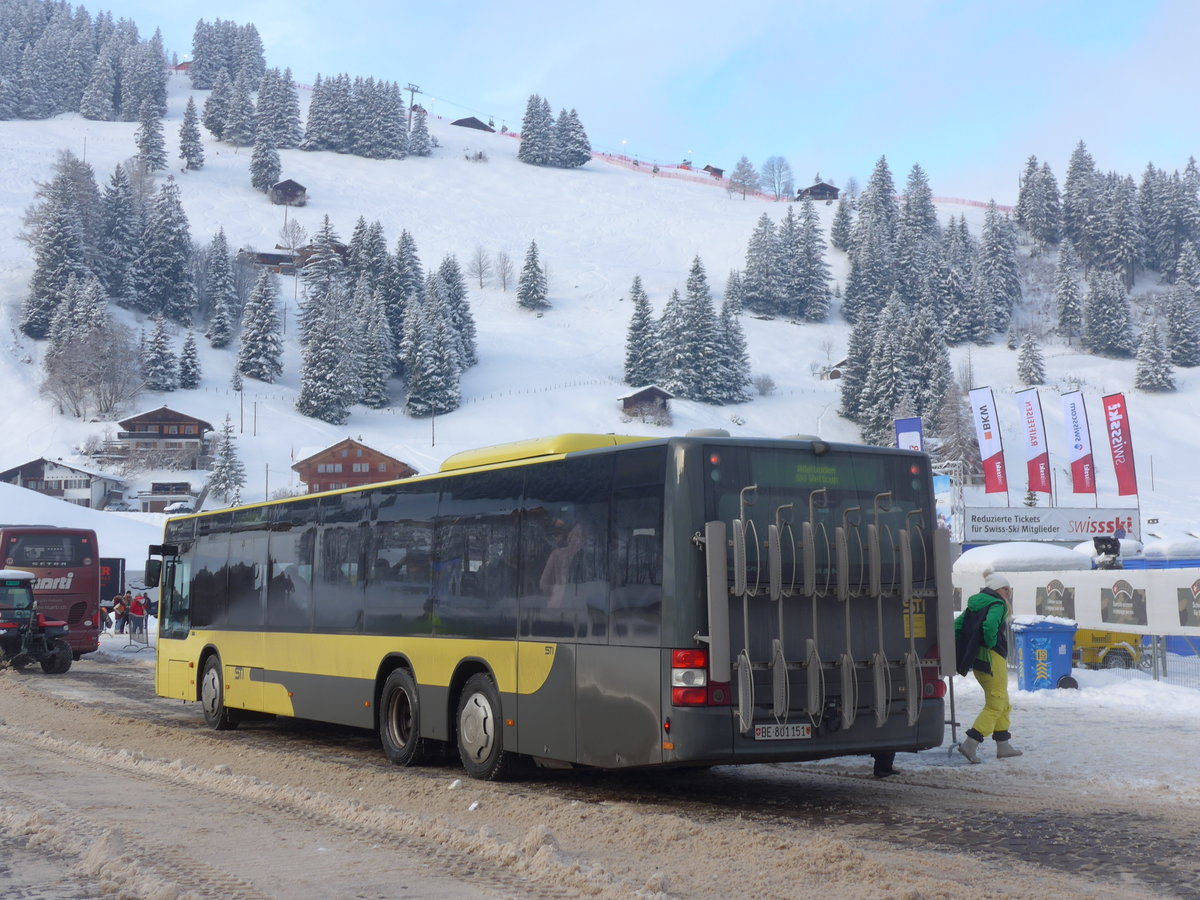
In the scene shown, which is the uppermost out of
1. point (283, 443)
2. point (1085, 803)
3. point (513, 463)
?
point (283, 443)

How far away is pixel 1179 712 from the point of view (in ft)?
49.6

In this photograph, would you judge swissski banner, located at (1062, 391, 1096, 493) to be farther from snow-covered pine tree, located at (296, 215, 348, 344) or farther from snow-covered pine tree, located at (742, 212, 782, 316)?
snow-covered pine tree, located at (742, 212, 782, 316)

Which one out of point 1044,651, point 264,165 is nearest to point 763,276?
point 264,165

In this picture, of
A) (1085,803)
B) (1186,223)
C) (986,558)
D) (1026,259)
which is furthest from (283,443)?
(1186,223)

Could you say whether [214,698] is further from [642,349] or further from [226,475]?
[642,349]

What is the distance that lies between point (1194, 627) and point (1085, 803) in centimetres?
945

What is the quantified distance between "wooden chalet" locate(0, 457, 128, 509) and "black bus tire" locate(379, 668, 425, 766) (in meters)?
79.0

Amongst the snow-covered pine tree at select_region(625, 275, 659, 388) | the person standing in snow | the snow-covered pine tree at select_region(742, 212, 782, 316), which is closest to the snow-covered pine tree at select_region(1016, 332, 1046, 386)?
the snow-covered pine tree at select_region(742, 212, 782, 316)

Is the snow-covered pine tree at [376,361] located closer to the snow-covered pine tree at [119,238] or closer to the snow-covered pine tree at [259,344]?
the snow-covered pine tree at [259,344]

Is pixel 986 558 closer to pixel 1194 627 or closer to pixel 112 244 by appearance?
pixel 1194 627

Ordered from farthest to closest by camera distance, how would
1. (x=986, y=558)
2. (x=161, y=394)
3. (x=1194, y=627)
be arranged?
(x=161, y=394), (x=986, y=558), (x=1194, y=627)

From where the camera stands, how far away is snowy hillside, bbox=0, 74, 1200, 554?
95.5 m

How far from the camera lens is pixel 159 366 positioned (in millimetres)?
104312

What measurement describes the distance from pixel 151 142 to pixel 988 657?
165 meters
